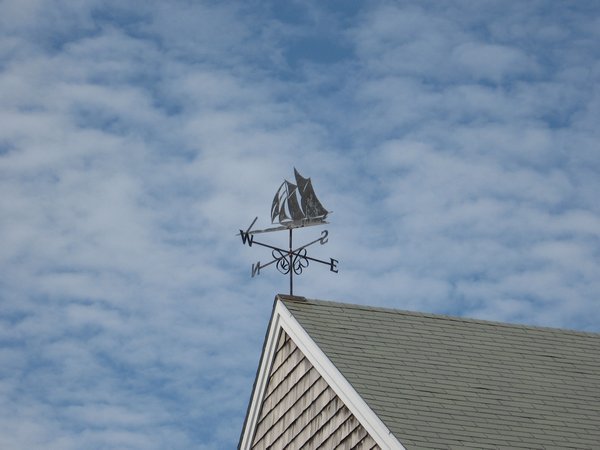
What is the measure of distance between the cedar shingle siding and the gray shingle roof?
0.46 m

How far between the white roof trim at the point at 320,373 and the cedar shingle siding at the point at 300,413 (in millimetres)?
116

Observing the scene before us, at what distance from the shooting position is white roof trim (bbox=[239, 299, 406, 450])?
15133mm

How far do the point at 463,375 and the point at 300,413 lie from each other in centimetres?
222

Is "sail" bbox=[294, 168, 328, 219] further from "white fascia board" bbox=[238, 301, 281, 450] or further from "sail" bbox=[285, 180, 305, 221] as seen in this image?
"white fascia board" bbox=[238, 301, 281, 450]

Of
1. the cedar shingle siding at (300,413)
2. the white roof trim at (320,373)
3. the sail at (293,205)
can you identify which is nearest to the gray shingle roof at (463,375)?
the white roof trim at (320,373)

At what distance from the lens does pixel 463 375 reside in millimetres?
16797

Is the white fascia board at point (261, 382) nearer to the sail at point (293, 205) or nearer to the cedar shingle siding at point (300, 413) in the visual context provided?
the cedar shingle siding at point (300, 413)

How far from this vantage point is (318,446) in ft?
54.9

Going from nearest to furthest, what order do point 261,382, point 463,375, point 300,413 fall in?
1. point 463,375
2. point 300,413
3. point 261,382

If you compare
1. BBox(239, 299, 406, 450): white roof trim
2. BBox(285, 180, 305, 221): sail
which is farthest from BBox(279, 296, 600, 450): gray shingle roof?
BBox(285, 180, 305, 221): sail

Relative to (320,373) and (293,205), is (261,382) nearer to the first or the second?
(320,373)

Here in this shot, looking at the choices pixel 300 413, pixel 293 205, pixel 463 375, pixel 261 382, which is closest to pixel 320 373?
pixel 300 413

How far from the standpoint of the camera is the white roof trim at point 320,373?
1513 centimetres

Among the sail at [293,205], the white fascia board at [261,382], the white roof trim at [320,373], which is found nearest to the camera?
the white roof trim at [320,373]
